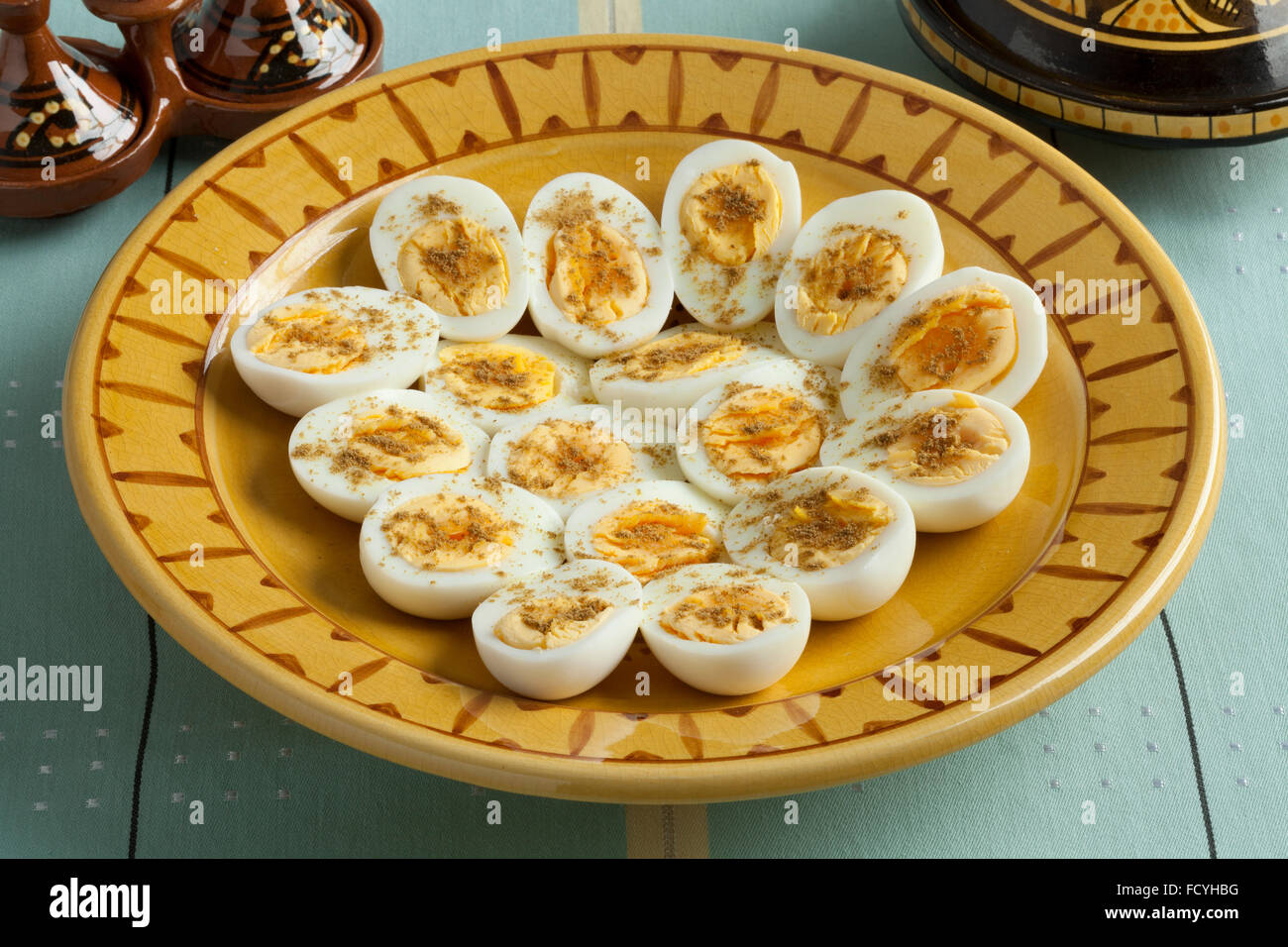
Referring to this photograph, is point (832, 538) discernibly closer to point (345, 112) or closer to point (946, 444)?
point (946, 444)

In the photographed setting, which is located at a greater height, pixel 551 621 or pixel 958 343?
pixel 958 343

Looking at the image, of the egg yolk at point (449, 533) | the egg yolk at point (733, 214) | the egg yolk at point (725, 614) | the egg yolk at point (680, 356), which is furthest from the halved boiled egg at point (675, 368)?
the egg yolk at point (725, 614)

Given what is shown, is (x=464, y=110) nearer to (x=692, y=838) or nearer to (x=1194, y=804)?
(x=692, y=838)

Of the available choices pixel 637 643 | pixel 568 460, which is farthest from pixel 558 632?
pixel 568 460

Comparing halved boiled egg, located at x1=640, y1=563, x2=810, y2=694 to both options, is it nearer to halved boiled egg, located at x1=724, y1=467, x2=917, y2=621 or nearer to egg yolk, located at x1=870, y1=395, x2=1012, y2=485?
halved boiled egg, located at x1=724, y1=467, x2=917, y2=621

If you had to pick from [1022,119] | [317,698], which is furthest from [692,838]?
[1022,119]

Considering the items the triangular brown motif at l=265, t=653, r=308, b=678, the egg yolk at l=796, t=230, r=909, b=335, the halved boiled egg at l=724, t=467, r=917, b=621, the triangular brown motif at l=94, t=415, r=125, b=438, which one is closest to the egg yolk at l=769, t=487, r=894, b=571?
the halved boiled egg at l=724, t=467, r=917, b=621
